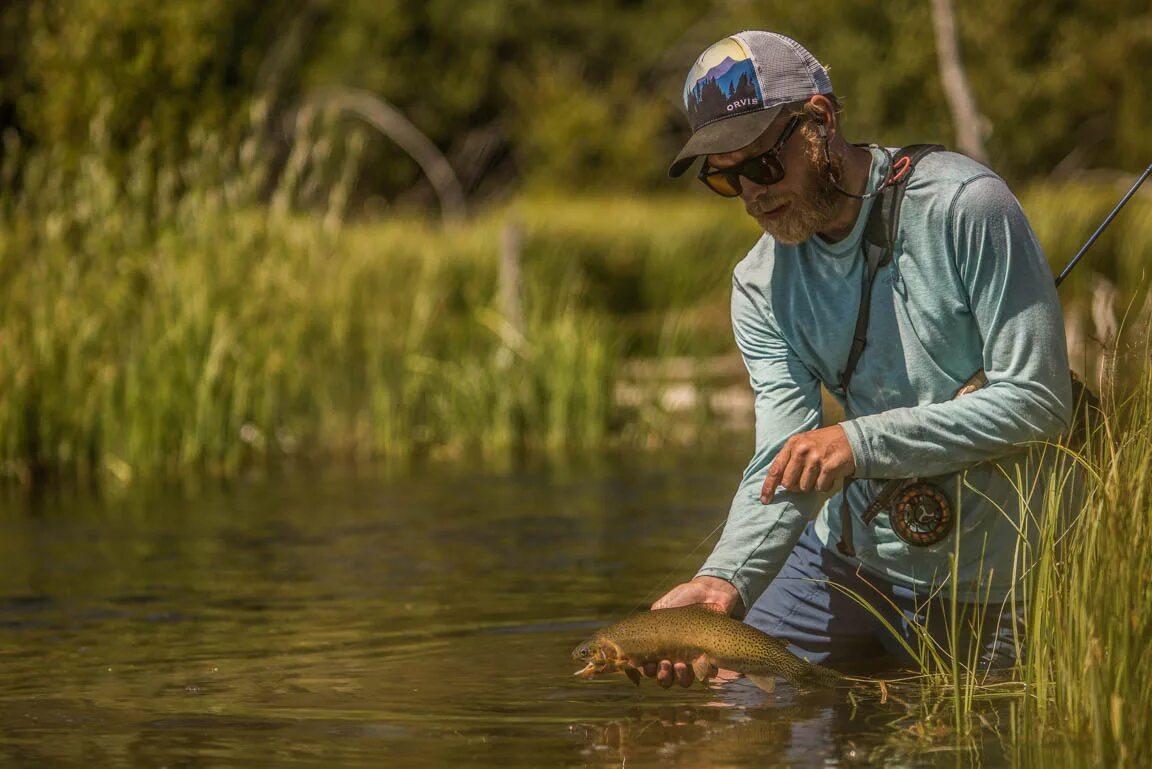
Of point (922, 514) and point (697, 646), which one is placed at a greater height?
point (922, 514)

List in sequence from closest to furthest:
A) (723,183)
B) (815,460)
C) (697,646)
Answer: (815,460), (697,646), (723,183)

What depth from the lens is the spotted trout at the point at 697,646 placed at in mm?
4828

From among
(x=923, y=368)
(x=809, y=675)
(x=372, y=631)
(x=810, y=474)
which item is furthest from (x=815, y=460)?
(x=372, y=631)

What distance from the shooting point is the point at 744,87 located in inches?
191

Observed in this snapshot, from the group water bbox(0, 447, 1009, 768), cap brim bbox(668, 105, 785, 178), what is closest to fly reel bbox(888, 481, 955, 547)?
water bbox(0, 447, 1009, 768)

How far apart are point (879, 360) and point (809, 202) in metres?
0.47

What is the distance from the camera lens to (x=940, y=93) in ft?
93.1

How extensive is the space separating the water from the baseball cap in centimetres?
147

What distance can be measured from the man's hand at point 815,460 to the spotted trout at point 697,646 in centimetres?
38

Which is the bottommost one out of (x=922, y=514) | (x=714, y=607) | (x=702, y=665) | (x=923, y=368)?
(x=702, y=665)

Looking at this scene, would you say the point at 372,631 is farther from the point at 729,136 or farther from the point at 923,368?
the point at 729,136

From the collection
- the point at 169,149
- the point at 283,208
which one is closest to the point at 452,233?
the point at 169,149

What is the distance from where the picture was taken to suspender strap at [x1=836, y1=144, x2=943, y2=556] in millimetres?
4953

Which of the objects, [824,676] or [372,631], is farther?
[372,631]
